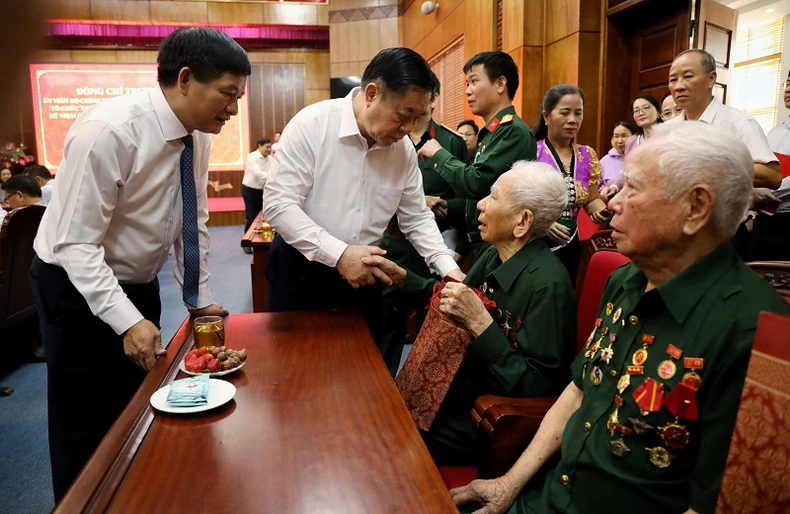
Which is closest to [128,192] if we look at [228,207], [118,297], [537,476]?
[118,297]

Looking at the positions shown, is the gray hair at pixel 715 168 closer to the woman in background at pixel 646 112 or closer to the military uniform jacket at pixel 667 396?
the military uniform jacket at pixel 667 396

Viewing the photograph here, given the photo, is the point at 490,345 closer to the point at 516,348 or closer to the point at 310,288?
the point at 516,348

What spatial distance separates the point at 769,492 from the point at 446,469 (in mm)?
917

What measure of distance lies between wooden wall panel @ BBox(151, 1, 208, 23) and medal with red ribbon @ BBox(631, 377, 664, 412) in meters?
10.9

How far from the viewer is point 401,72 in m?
1.82

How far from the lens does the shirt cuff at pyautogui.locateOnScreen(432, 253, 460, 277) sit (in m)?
2.21

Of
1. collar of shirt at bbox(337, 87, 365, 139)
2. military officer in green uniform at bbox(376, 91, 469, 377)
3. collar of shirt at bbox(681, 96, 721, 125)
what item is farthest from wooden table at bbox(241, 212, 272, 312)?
collar of shirt at bbox(681, 96, 721, 125)

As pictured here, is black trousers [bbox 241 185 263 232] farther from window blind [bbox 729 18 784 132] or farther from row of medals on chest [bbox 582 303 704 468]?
row of medals on chest [bbox 582 303 704 468]

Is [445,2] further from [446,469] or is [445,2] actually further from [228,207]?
[446,469]

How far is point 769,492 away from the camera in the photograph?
829 millimetres

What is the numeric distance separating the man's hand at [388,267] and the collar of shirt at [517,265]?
33cm

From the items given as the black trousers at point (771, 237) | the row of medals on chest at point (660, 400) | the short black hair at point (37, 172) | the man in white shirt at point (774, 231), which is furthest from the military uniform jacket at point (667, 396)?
the short black hair at point (37, 172)

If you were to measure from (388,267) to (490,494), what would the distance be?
781mm

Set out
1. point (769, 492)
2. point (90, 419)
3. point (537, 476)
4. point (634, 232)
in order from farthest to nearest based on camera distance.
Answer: point (90, 419)
point (537, 476)
point (634, 232)
point (769, 492)
